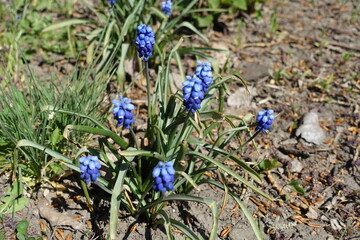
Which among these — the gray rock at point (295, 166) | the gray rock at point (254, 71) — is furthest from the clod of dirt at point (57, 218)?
the gray rock at point (254, 71)

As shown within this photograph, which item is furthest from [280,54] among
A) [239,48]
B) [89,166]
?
[89,166]

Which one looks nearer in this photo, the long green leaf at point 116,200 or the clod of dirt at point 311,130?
the long green leaf at point 116,200

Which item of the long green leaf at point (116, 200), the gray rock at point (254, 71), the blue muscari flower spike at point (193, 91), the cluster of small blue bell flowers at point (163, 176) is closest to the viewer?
the cluster of small blue bell flowers at point (163, 176)

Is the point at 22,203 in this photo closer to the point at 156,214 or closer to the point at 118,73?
the point at 156,214

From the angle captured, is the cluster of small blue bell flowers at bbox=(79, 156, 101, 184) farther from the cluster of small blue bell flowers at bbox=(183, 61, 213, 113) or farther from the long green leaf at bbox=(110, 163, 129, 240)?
the cluster of small blue bell flowers at bbox=(183, 61, 213, 113)

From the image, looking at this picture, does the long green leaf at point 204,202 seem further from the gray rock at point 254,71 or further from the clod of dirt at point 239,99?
the gray rock at point 254,71
